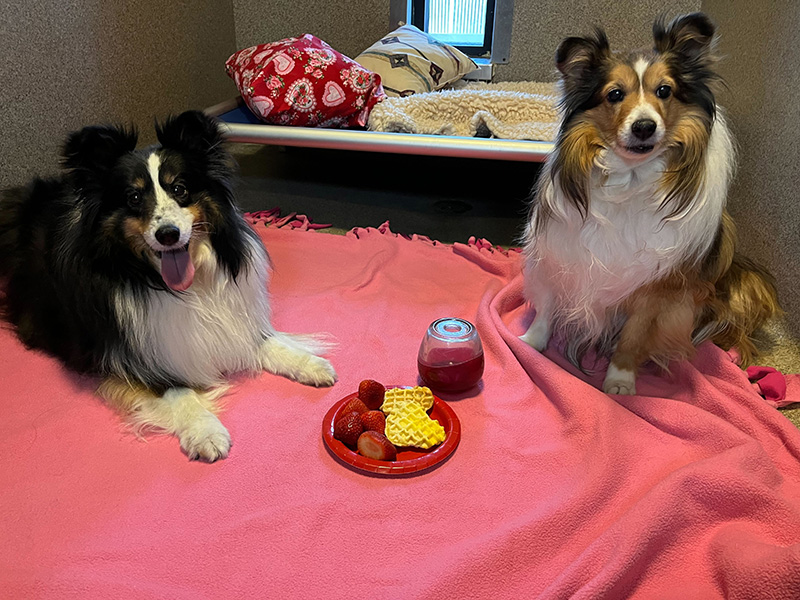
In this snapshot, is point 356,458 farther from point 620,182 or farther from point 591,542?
point 620,182

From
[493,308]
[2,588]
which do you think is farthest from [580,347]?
[2,588]

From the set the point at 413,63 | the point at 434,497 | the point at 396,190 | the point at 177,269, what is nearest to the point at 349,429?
the point at 434,497

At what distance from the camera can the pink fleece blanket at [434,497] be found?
55.2 inches

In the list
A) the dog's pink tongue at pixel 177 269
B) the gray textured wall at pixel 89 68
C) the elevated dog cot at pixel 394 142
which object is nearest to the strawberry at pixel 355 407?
the dog's pink tongue at pixel 177 269

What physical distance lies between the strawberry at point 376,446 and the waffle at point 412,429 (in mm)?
38

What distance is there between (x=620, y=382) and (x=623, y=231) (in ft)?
1.79

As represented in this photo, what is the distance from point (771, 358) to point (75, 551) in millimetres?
2364

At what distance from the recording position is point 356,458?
5.67 feet

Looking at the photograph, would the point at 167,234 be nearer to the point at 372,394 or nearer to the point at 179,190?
Answer: the point at 179,190

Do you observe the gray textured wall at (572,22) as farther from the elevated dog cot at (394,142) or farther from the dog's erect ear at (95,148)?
the dog's erect ear at (95,148)

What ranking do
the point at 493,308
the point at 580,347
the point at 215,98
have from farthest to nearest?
1. the point at 215,98
2. the point at 493,308
3. the point at 580,347

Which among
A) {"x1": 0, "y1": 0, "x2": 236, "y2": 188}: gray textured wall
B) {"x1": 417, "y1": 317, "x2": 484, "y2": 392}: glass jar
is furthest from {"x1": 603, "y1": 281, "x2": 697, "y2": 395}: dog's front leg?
{"x1": 0, "y1": 0, "x2": 236, "y2": 188}: gray textured wall

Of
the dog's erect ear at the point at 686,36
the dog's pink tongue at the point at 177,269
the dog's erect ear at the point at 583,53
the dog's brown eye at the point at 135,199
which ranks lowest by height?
the dog's pink tongue at the point at 177,269

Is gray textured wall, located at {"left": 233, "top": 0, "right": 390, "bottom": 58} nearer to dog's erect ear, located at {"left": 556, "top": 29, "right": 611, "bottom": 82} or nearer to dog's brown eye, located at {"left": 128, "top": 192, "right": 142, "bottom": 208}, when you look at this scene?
dog's erect ear, located at {"left": 556, "top": 29, "right": 611, "bottom": 82}
